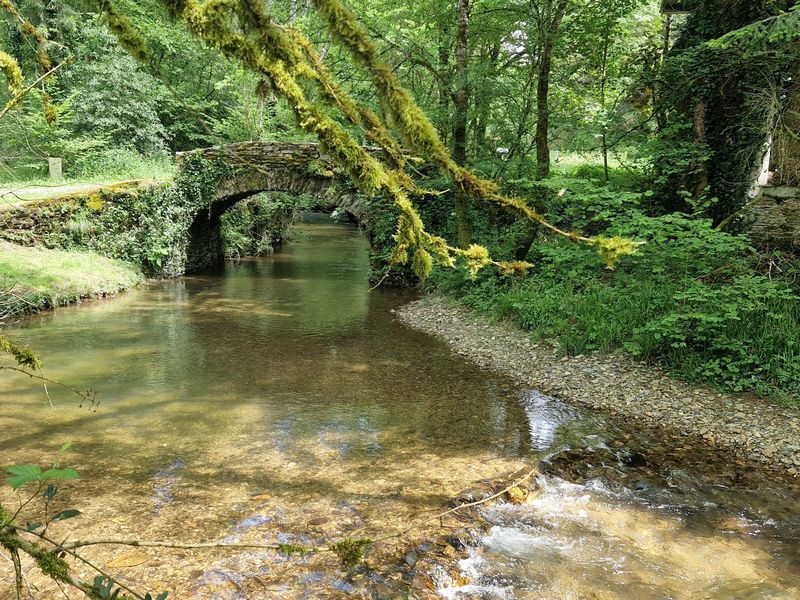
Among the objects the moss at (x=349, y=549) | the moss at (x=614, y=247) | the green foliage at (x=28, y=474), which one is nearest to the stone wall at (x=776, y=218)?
the moss at (x=614, y=247)

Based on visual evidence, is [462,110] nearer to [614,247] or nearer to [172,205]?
[172,205]

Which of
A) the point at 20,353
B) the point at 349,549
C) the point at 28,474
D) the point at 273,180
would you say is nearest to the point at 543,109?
the point at 273,180

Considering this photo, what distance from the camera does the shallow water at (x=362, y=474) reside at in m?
3.71

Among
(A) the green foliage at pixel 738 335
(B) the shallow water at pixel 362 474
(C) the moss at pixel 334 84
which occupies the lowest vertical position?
(B) the shallow water at pixel 362 474

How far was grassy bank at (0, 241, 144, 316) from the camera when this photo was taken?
33.8 ft

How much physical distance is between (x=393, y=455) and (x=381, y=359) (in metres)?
3.21

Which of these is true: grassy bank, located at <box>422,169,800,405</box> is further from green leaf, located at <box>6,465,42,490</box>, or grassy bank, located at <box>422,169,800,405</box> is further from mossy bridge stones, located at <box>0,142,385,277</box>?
green leaf, located at <box>6,465,42,490</box>

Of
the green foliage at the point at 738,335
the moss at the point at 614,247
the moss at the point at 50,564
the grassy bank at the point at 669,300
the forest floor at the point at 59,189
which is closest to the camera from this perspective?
the moss at the point at 50,564

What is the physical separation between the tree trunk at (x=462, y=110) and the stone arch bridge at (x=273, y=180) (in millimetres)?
Result: 3623

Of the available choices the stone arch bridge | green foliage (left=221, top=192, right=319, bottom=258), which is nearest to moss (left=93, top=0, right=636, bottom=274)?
the stone arch bridge

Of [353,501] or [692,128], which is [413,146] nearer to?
[353,501]

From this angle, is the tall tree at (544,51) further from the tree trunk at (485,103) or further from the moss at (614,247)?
the moss at (614,247)

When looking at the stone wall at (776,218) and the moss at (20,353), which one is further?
the stone wall at (776,218)

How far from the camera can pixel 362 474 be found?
5051 mm
